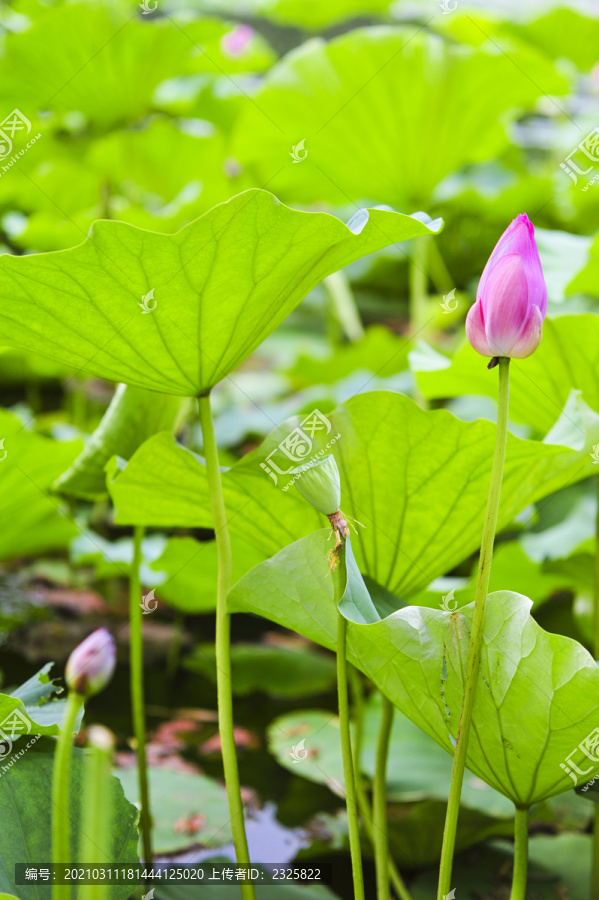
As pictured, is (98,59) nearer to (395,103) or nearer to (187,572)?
(395,103)

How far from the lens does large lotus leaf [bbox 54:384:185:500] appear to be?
714 millimetres

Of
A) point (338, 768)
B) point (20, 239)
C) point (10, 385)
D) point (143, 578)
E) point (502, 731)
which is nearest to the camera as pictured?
point (502, 731)

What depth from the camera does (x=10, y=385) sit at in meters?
1.88

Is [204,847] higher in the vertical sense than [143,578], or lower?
lower

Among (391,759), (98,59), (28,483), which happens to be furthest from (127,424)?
(98,59)

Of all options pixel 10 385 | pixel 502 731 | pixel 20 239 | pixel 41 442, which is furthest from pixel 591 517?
pixel 10 385

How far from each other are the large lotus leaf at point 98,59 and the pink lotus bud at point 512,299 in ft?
3.84

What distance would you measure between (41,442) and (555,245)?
715mm

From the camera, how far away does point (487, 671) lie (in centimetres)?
48

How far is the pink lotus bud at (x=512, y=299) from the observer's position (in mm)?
420

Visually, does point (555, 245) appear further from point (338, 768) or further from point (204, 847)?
point (204, 847)

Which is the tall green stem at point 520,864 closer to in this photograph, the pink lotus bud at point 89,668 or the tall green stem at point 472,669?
Result: the tall green stem at point 472,669

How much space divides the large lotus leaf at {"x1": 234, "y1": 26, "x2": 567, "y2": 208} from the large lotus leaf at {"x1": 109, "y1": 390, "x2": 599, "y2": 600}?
0.76m

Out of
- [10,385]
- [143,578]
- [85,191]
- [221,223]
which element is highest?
[85,191]
